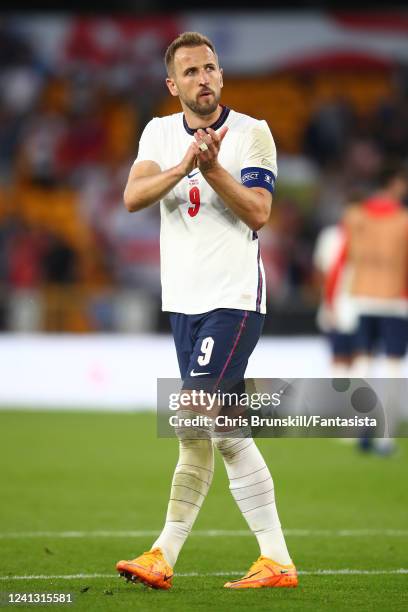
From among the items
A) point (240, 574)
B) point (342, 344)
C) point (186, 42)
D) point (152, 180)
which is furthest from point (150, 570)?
point (342, 344)

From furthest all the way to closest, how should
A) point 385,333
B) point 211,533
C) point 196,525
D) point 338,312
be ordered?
1. point 338,312
2. point 385,333
3. point 196,525
4. point 211,533

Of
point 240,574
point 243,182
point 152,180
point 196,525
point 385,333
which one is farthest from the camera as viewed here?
point 385,333

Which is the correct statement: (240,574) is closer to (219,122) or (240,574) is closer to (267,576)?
(267,576)

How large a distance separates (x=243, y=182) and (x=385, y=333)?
5567mm

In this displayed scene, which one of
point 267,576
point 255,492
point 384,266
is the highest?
point 384,266

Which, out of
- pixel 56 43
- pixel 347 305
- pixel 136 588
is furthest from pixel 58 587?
A: pixel 56 43

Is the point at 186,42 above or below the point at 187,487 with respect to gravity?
above

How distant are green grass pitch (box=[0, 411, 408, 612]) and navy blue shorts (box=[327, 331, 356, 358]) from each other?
907mm

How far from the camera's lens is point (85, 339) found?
49.2 feet

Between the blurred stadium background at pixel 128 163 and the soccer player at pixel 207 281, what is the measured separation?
31.0ft

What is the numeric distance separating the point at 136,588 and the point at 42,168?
16.1m

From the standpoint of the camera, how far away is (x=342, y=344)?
12.0 m

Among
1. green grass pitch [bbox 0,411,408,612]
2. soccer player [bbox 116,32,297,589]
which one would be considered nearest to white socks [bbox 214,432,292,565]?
soccer player [bbox 116,32,297,589]

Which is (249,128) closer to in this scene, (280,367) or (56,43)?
(280,367)
